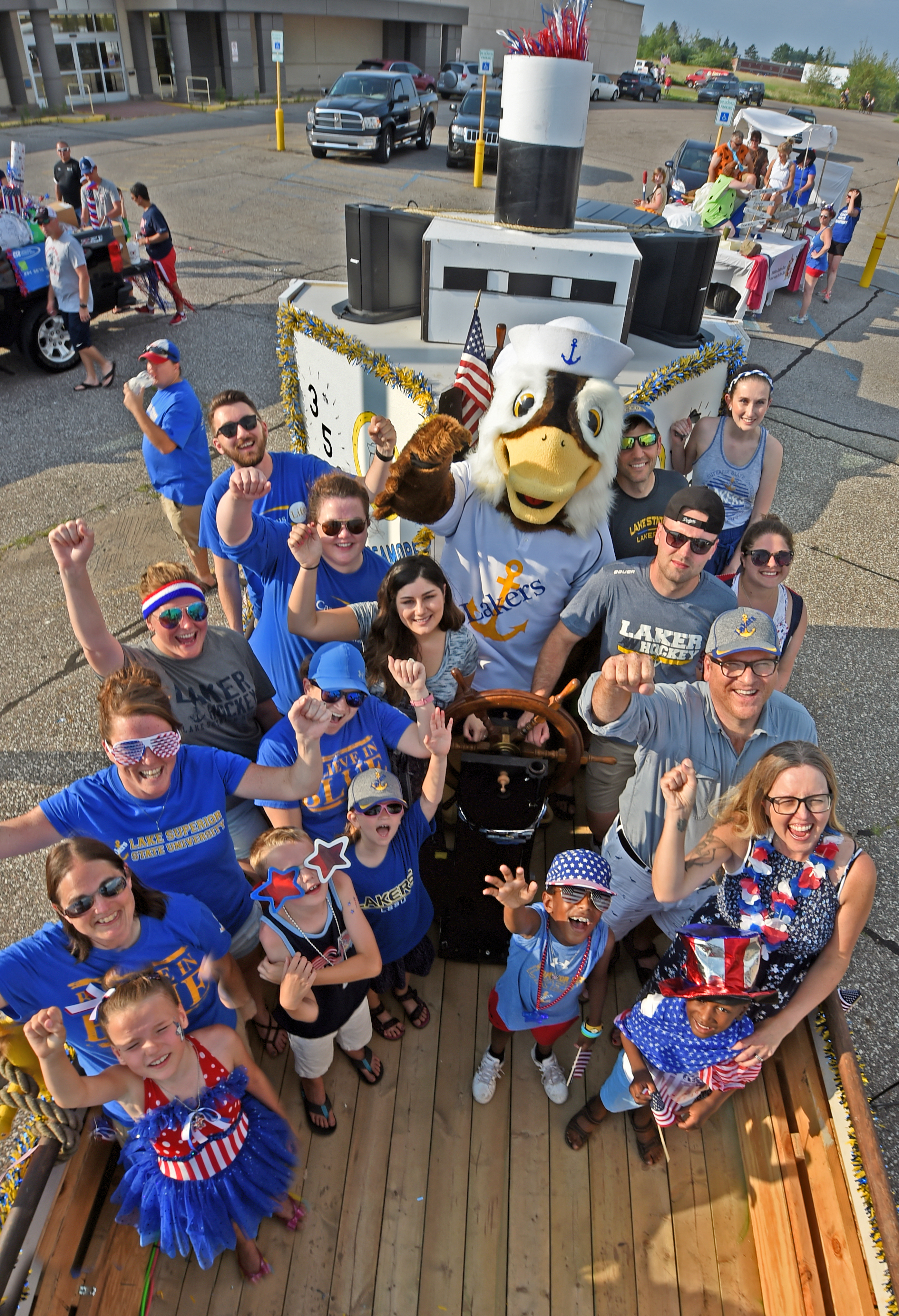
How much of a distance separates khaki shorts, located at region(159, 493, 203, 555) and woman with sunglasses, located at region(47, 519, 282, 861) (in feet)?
7.49

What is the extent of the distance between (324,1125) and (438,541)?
2.89 meters

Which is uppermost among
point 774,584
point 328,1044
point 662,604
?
point 662,604

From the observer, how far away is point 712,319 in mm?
6230

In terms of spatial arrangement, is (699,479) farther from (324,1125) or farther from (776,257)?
(776,257)

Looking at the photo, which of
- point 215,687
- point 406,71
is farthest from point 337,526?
point 406,71

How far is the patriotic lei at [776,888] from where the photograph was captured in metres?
2.14

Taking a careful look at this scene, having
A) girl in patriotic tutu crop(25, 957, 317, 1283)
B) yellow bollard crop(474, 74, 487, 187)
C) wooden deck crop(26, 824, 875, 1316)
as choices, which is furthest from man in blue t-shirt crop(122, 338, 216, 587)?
yellow bollard crop(474, 74, 487, 187)

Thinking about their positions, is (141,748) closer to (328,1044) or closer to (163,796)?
(163,796)

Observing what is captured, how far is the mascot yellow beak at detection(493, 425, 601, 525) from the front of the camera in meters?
2.96

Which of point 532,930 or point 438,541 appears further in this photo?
point 438,541

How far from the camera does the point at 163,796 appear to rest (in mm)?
→ 2340

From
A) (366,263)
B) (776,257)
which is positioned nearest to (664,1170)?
(366,263)

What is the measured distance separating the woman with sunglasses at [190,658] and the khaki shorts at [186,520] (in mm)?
2284

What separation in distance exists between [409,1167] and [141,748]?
5.38 ft
